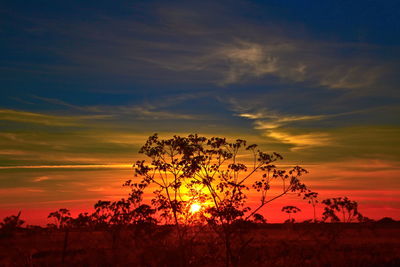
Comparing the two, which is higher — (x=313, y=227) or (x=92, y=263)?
(x=313, y=227)

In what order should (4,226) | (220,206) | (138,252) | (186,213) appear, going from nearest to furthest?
1. (220,206)
2. (186,213)
3. (138,252)
4. (4,226)

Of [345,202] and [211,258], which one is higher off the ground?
[345,202]

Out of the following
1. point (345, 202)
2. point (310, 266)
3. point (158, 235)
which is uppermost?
point (345, 202)

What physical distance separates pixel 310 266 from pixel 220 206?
12.7 meters

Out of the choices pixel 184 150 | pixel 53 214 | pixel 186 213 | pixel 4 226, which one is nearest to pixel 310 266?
pixel 186 213

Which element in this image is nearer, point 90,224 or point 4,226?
point 90,224

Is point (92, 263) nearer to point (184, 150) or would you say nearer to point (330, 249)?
point (184, 150)

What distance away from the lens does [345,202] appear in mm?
32938

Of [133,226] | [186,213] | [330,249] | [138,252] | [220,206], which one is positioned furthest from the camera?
[330,249]

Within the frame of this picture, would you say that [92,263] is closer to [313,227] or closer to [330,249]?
[313,227]

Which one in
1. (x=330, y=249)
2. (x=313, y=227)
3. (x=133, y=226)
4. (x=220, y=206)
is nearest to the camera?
(x=220, y=206)

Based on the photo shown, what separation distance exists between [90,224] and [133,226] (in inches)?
383

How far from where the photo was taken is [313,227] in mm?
39219

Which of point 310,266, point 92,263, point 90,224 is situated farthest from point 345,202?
point 90,224
